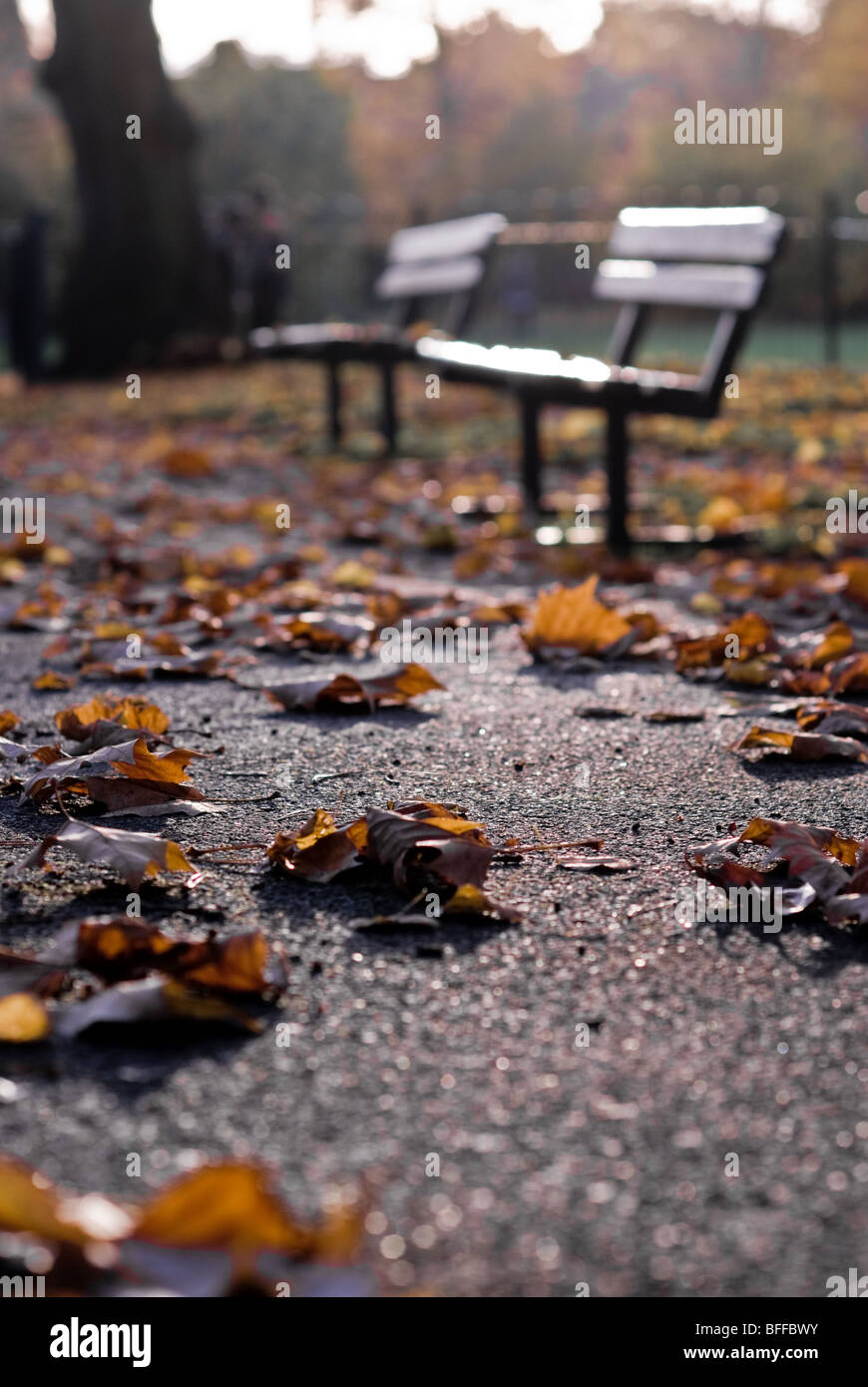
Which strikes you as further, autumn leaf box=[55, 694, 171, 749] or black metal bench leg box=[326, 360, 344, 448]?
black metal bench leg box=[326, 360, 344, 448]

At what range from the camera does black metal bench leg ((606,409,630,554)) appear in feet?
18.9

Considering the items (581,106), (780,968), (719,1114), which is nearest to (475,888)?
(780,968)

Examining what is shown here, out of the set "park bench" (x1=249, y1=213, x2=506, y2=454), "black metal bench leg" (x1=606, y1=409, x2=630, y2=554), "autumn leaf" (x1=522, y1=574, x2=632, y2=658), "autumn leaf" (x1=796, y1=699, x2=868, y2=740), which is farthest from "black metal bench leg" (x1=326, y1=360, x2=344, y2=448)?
"autumn leaf" (x1=796, y1=699, x2=868, y2=740)

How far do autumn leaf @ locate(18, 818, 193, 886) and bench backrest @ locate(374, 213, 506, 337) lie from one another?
6.24 m

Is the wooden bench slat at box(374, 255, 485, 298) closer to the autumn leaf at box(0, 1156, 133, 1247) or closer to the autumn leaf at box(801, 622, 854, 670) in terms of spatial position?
the autumn leaf at box(801, 622, 854, 670)

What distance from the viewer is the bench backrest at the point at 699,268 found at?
5523 millimetres

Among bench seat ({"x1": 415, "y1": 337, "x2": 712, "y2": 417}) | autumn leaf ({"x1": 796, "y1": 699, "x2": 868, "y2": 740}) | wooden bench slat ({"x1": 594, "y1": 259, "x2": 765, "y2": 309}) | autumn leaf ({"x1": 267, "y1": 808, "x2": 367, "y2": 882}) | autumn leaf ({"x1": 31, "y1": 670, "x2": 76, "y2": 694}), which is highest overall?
wooden bench slat ({"x1": 594, "y1": 259, "x2": 765, "y2": 309})

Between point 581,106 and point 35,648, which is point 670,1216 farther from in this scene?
point 581,106

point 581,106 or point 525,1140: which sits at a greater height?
point 581,106

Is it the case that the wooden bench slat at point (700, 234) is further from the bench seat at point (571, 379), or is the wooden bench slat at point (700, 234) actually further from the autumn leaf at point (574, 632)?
the autumn leaf at point (574, 632)

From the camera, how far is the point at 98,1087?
5.27 feet

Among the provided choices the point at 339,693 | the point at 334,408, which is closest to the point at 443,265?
the point at 334,408

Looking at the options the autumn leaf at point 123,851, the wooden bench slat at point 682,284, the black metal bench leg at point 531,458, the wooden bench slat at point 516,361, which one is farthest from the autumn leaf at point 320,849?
the black metal bench leg at point 531,458

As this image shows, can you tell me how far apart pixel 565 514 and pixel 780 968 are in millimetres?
4931
